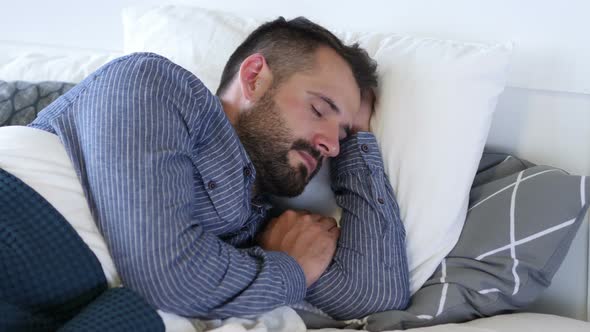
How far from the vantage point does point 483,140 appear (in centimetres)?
121

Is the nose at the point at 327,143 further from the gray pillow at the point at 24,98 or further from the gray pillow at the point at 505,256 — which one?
the gray pillow at the point at 24,98

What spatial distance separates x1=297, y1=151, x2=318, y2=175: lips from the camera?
48.2 inches

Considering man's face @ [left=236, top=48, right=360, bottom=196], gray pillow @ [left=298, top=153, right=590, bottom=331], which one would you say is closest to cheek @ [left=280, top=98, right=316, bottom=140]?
man's face @ [left=236, top=48, right=360, bottom=196]

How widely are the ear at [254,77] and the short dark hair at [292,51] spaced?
0.6 inches

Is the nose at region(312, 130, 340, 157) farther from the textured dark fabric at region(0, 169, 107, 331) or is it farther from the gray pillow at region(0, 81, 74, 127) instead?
the gray pillow at region(0, 81, 74, 127)

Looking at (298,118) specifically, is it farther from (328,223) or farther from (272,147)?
(328,223)

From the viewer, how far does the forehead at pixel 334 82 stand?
1249 mm

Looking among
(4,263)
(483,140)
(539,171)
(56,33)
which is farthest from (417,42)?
(56,33)

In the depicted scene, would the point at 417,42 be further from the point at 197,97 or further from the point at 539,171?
the point at 197,97

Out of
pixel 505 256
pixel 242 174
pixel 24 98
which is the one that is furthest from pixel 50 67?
pixel 505 256

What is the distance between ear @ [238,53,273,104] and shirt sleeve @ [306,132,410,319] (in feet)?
0.68

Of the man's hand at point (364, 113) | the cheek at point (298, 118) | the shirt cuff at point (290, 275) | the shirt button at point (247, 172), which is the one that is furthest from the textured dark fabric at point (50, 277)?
the man's hand at point (364, 113)

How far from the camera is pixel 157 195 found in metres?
0.97

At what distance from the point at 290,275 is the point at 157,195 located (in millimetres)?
278
